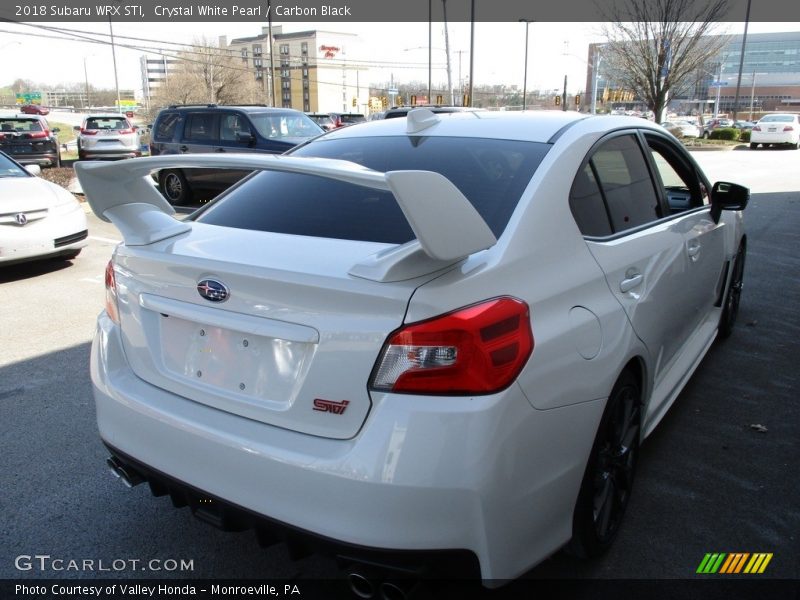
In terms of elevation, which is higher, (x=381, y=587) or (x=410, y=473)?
(x=410, y=473)

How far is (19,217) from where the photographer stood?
685cm

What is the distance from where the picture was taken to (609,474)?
264cm

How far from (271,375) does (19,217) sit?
5994 mm

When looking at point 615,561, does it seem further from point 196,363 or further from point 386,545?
point 196,363

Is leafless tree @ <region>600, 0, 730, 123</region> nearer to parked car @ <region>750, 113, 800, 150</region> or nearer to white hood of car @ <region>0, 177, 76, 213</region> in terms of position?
parked car @ <region>750, 113, 800, 150</region>

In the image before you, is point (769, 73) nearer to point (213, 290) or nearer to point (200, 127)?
point (200, 127)

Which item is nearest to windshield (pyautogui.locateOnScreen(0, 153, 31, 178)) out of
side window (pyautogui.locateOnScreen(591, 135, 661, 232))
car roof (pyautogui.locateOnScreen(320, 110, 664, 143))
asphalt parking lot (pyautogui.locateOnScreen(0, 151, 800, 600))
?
asphalt parking lot (pyautogui.locateOnScreen(0, 151, 800, 600))

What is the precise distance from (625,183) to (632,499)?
144cm

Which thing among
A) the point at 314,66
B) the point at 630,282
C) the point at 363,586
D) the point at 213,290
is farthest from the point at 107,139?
the point at 314,66

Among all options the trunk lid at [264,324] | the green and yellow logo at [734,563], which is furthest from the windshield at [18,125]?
the green and yellow logo at [734,563]

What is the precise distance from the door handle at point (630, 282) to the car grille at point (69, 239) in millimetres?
6309

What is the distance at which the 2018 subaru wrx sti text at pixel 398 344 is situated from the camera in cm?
186

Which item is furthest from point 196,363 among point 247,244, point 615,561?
point 615,561

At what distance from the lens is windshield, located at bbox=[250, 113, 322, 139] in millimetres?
13188
